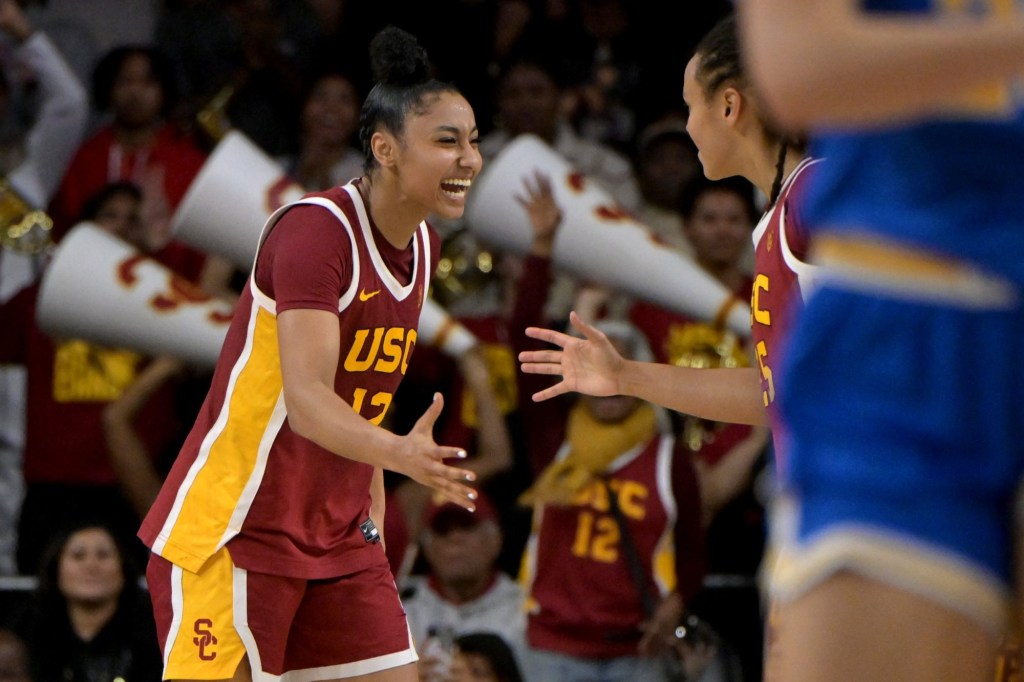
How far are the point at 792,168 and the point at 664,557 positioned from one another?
2.61 metres

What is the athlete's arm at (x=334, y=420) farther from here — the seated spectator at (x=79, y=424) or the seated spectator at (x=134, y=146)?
the seated spectator at (x=134, y=146)

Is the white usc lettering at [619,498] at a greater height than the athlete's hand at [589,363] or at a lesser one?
lesser

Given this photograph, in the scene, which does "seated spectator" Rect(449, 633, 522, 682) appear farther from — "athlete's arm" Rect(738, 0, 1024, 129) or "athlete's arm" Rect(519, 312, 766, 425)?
"athlete's arm" Rect(738, 0, 1024, 129)

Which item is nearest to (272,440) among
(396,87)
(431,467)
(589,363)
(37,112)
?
(431,467)

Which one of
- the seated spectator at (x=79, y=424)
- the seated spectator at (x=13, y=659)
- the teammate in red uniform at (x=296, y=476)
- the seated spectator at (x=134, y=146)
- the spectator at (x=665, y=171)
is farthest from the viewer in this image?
the spectator at (x=665, y=171)

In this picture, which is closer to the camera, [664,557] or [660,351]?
[664,557]

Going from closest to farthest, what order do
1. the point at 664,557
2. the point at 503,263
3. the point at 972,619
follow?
the point at 972,619
the point at 664,557
the point at 503,263

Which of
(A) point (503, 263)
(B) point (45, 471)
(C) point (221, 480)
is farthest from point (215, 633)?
(A) point (503, 263)

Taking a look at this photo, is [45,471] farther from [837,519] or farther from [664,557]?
[837,519]

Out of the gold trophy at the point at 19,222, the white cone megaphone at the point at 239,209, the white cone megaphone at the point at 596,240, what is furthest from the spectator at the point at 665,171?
the gold trophy at the point at 19,222

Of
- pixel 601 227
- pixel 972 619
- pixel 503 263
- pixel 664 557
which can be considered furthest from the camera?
pixel 503 263

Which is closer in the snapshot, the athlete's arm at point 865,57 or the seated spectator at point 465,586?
the athlete's arm at point 865,57

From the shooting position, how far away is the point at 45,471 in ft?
19.2

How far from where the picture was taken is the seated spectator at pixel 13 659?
5.19 m
